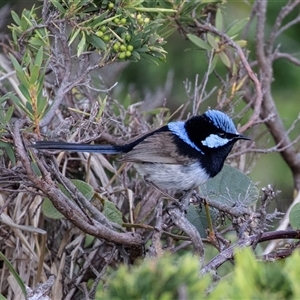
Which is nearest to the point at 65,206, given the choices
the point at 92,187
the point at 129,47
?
the point at 92,187

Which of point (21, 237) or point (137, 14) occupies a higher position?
point (137, 14)

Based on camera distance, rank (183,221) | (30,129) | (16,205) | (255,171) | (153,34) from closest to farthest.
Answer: (183,221) < (30,129) < (153,34) < (16,205) < (255,171)

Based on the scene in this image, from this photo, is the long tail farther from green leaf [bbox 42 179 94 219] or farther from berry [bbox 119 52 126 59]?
berry [bbox 119 52 126 59]

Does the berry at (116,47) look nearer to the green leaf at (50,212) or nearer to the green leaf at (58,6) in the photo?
the green leaf at (58,6)

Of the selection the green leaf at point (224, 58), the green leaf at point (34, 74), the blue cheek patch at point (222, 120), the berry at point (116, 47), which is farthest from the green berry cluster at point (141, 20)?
the green leaf at point (224, 58)

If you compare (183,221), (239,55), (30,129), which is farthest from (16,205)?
(239,55)

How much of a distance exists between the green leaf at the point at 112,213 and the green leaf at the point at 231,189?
0.93 feet

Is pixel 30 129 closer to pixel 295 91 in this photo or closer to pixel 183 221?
pixel 183 221

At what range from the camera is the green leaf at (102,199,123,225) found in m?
2.05

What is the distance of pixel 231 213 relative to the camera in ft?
6.03

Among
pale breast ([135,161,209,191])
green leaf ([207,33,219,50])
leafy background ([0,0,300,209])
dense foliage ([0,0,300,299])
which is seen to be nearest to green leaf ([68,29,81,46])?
dense foliage ([0,0,300,299])

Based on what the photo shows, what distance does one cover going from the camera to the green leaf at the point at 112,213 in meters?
2.05

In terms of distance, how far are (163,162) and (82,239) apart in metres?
0.61

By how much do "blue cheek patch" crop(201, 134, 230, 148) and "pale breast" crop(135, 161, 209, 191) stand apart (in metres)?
0.10
